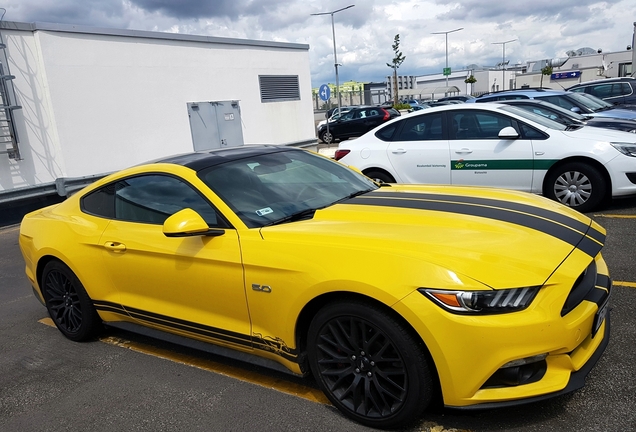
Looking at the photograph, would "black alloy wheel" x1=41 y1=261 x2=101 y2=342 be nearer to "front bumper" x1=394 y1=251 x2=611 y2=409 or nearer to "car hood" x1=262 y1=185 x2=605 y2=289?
"car hood" x1=262 y1=185 x2=605 y2=289

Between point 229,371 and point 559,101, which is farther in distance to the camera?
point 559,101

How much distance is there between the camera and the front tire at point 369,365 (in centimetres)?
233

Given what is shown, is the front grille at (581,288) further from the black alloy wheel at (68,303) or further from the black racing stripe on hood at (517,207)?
the black alloy wheel at (68,303)

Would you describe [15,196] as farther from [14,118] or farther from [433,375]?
[433,375]

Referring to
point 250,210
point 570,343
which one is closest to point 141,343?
point 250,210

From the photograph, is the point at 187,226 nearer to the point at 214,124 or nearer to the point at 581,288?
the point at 581,288

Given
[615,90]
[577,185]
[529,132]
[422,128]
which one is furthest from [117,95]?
[615,90]

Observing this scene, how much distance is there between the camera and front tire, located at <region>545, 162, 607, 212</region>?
20.4 ft

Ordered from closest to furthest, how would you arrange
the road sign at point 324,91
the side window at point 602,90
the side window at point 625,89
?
the side window at point 625,89, the side window at point 602,90, the road sign at point 324,91

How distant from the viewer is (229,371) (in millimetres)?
3342

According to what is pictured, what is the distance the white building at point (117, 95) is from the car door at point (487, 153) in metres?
7.88

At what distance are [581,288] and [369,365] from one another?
110cm

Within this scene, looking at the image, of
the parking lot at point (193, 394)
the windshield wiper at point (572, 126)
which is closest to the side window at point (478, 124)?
the windshield wiper at point (572, 126)

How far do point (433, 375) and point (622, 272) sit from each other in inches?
115
